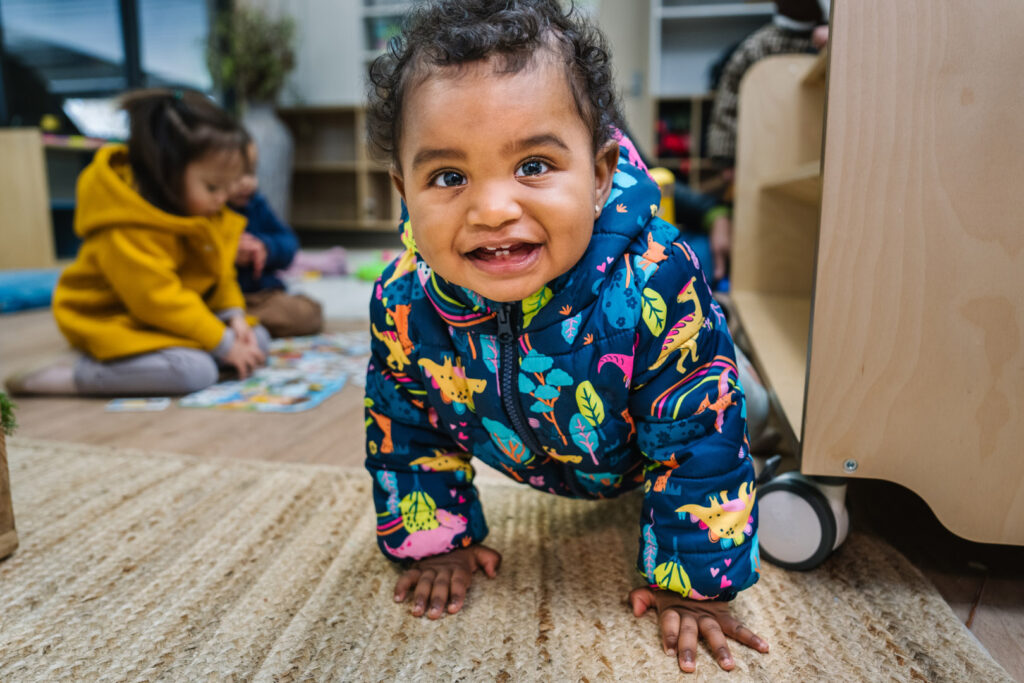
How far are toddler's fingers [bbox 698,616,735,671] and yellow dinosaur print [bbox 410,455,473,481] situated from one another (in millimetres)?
254

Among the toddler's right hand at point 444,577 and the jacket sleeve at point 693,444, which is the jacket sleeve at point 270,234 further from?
the jacket sleeve at point 693,444

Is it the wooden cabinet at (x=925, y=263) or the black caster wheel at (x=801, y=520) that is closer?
the wooden cabinet at (x=925, y=263)

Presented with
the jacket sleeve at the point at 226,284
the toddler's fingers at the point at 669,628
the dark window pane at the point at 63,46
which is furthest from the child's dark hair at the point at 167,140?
the dark window pane at the point at 63,46

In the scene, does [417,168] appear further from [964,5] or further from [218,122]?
[218,122]

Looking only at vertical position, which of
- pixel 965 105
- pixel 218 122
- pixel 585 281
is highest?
pixel 218 122

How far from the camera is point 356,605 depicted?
0.66 meters

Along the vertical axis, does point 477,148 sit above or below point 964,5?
below

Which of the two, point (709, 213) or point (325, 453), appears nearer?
point (325, 453)

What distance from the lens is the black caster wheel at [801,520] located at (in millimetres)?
686

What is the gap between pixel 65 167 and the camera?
379 centimetres

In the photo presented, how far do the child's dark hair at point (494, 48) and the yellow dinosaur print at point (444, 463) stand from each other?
0.28 metres

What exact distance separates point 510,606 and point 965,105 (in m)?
0.56

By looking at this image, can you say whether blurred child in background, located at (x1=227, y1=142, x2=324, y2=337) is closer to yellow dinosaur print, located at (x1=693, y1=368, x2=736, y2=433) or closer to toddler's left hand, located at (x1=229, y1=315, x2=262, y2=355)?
toddler's left hand, located at (x1=229, y1=315, x2=262, y2=355)

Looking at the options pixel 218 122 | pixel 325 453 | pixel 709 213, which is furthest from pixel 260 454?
pixel 709 213
